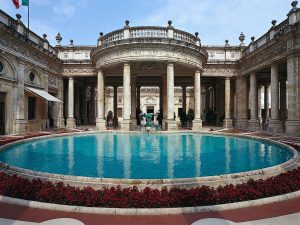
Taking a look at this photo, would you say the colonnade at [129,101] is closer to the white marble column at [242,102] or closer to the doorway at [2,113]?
the white marble column at [242,102]

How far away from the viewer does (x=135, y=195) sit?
5262 mm

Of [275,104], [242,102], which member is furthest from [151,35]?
[242,102]

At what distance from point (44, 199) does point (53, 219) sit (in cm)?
103

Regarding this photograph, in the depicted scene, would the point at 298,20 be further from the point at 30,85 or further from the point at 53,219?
the point at 30,85

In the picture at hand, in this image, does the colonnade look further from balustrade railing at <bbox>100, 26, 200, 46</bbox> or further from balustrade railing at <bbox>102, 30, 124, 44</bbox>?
balustrade railing at <bbox>102, 30, 124, 44</bbox>

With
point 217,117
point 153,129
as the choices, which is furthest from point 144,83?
point 153,129

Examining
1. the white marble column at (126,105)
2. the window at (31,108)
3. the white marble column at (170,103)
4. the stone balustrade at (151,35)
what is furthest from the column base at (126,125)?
the window at (31,108)

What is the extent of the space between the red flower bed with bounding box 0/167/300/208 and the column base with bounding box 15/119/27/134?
17102mm

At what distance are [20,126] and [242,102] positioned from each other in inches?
1065

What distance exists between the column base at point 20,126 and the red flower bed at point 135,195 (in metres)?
17.1

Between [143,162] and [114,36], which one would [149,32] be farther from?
[143,162]

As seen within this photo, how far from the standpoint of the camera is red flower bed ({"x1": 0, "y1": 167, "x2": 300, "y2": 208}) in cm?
523

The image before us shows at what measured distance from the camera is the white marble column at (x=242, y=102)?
30672 millimetres

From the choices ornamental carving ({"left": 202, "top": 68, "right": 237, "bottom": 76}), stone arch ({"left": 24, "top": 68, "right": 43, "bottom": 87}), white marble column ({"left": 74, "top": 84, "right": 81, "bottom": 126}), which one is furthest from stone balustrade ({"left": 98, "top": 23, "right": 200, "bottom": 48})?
white marble column ({"left": 74, "top": 84, "right": 81, "bottom": 126})
